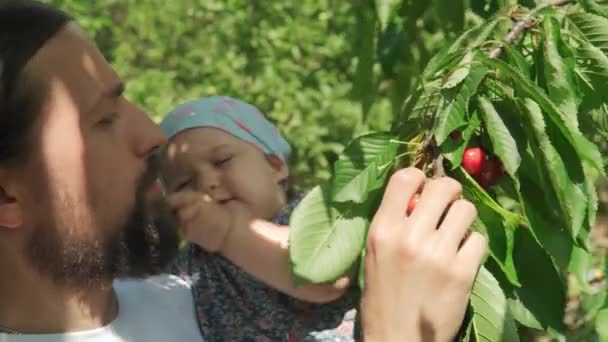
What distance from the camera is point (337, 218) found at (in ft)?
4.91

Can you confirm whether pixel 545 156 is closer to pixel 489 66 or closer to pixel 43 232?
pixel 489 66

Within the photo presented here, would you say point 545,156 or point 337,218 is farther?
point 337,218

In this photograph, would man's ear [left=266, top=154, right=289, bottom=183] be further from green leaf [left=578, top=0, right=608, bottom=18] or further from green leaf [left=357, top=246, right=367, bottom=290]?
green leaf [left=578, top=0, right=608, bottom=18]

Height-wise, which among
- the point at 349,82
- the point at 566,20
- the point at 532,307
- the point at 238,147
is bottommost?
the point at 349,82

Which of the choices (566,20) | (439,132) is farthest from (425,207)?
(566,20)

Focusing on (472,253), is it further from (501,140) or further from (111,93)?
(111,93)

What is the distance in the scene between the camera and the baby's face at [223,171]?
6.79ft

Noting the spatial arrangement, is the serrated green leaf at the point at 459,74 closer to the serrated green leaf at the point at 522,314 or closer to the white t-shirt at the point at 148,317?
the serrated green leaf at the point at 522,314

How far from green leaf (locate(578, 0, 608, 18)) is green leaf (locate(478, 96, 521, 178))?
0.25 m

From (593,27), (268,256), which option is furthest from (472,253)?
(268,256)

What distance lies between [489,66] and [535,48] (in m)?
0.11

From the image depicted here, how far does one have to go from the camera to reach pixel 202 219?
202cm

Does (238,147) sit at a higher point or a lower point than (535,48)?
lower

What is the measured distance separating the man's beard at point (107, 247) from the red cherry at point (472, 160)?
695mm
